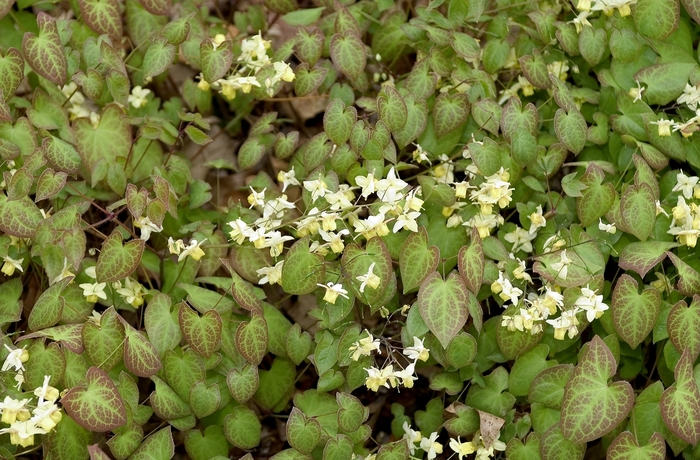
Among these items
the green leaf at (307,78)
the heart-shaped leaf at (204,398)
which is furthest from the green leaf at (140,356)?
the green leaf at (307,78)

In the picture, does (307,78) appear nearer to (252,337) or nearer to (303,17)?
(303,17)

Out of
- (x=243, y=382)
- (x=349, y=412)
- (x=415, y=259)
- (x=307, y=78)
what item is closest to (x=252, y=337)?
(x=243, y=382)

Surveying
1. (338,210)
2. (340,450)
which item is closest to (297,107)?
(338,210)

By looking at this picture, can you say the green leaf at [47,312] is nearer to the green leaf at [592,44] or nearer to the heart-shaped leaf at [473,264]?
the heart-shaped leaf at [473,264]

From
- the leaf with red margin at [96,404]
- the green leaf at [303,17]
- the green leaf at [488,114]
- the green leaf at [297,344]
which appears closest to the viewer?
the leaf with red margin at [96,404]

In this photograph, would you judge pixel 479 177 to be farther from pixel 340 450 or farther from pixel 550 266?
pixel 340 450

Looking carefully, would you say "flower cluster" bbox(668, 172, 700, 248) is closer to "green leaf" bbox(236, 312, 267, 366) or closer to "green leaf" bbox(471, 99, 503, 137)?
"green leaf" bbox(471, 99, 503, 137)
